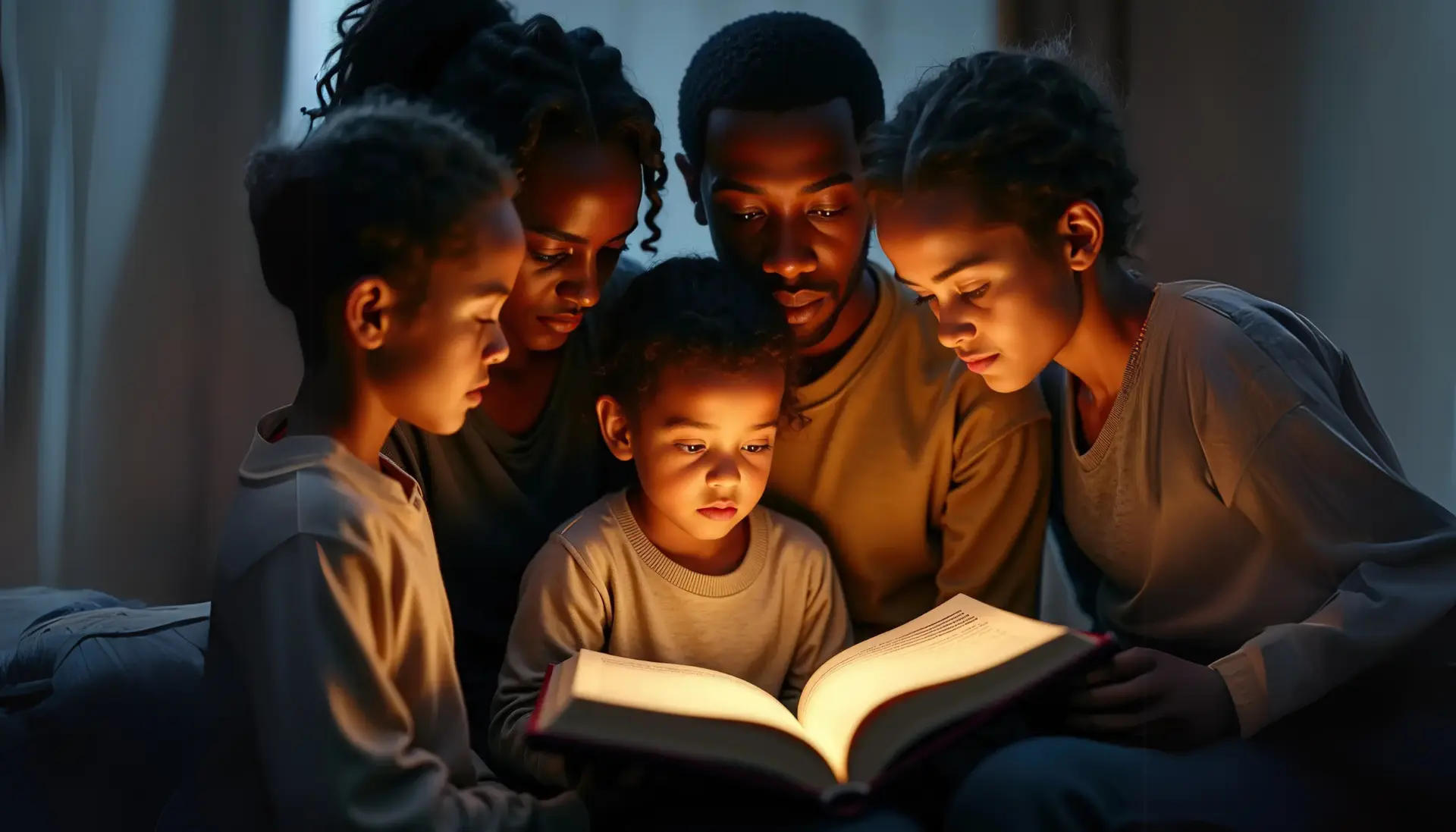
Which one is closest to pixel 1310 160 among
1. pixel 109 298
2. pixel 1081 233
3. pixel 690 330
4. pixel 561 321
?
pixel 1081 233

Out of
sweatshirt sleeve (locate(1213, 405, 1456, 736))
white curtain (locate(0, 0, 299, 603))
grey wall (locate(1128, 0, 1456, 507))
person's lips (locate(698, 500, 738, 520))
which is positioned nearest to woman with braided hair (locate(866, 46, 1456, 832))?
sweatshirt sleeve (locate(1213, 405, 1456, 736))

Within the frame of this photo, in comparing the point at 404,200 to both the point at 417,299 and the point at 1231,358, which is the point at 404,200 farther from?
the point at 1231,358

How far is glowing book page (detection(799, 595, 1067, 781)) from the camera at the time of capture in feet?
3.00

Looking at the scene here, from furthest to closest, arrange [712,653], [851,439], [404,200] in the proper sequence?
[851,439] < [712,653] < [404,200]

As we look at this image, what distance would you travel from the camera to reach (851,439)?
1.23 m

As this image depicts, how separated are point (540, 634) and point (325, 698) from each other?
285 millimetres

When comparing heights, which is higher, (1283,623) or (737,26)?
(737,26)

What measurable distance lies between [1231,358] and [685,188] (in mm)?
607

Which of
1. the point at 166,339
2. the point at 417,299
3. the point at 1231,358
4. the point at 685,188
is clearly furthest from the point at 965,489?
the point at 166,339

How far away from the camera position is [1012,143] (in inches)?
41.7

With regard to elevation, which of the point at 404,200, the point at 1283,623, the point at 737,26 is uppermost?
the point at 737,26

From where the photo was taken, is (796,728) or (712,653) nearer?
(796,728)

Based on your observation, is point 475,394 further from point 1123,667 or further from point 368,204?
point 1123,667

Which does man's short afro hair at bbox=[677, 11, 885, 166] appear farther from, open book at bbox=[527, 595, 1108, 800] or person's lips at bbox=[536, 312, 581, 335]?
open book at bbox=[527, 595, 1108, 800]
